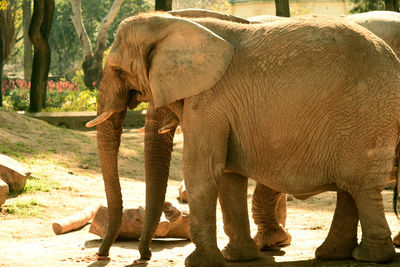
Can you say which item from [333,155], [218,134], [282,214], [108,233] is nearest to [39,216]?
[108,233]

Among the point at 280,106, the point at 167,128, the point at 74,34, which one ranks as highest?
the point at 280,106

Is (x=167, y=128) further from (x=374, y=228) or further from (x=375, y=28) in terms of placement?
(x=375, y=28)

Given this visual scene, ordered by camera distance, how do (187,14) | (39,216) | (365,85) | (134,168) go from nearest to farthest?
(365,85) → (187,14) → (39,216) → (134,168)

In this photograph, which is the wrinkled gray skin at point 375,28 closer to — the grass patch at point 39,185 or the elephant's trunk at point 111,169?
the elephant's trunk at point 111,169

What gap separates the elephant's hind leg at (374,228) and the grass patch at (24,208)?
468 centimetres

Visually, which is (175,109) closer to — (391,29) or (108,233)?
(108,233)

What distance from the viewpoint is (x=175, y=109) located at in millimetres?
5879

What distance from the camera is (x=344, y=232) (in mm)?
5750

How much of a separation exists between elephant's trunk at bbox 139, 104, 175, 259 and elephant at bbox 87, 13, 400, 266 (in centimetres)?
63

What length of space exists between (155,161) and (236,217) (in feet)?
3.12

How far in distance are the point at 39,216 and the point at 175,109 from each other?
11.6 ft

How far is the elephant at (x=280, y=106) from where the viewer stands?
5.35m

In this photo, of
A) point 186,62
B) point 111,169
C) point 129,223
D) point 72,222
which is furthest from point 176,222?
point 186,62

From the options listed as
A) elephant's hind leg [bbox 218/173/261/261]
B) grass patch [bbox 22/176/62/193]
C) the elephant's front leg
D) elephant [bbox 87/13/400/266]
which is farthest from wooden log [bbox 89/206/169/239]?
grass patch [bbox 22/176/62/193]
